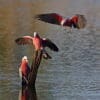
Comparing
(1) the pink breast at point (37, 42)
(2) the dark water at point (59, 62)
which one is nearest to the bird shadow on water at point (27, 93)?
(2) the dark water at point (59, 62)

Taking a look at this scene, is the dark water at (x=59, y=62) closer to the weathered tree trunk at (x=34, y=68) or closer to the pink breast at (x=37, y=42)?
the weathered tree trunk at (x=34, y=68)

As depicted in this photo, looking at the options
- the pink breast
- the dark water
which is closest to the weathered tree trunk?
the pink breast

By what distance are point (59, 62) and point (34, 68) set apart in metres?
4.66

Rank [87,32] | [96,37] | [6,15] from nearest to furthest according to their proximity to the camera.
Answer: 1. [96,37]
2. [87,32]
3. [6,15]

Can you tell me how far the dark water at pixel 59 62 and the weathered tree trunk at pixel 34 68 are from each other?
Result: 0.27 m

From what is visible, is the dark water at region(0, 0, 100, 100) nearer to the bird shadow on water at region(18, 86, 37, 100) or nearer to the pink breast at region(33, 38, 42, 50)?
the bird shadow on water at region(18, 86, 37, 100)

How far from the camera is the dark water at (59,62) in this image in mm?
16922

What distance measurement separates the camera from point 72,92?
16.8m

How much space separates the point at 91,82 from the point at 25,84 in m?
1.91

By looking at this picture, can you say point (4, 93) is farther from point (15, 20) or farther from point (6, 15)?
point (6, 15)

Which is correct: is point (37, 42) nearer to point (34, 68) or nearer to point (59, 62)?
point (34, 68)

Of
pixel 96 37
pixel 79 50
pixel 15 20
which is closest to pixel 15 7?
pixel 15 20

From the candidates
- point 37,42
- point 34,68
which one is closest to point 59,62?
point 34,68

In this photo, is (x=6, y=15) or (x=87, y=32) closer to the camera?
(x=87, y=32)
